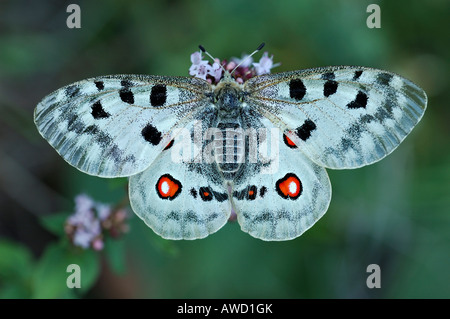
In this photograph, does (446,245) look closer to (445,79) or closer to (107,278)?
(445,79)

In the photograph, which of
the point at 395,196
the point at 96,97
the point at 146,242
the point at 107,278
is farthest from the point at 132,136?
the point at 395,196

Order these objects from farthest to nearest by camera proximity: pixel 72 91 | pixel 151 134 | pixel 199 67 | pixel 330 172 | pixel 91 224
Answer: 1. pixel 330 172
2. pixel 91 224
3. pixel 199 67
4. pixel 151 134
5. pixel 72 91

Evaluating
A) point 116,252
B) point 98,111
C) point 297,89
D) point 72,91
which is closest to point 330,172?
point 297,89

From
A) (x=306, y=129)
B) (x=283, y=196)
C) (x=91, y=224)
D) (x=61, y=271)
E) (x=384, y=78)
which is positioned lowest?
(x=61, y=271)

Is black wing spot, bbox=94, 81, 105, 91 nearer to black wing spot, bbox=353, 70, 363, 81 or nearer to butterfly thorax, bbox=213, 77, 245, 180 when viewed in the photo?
butterfly thorax, bbox=213, 77, 245, 180

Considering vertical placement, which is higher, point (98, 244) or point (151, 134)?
point (151, 134)

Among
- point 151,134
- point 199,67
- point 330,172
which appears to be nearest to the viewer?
point 151,134

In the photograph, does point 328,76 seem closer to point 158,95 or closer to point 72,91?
point 158,95
